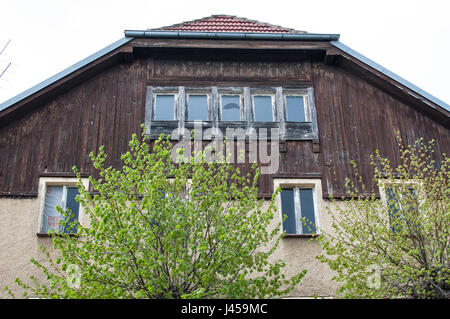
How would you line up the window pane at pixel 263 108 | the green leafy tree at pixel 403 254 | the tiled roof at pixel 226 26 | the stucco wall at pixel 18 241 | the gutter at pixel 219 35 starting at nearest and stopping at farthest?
the green leafy tree at pixel 403 254
the stucco wall at pixel 18 241
the window pane at pixel 263 108
the gutter at pixel 219 35
the tiled roof at pixel 226 26

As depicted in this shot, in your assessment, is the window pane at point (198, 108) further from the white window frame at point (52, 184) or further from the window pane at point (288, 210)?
the white window frame at point (52, 184)

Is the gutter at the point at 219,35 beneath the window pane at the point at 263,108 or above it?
above

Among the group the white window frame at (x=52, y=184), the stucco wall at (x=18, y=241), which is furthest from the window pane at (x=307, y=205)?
the stucco wall at (x=18, y=241)

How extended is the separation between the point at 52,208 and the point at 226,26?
714 cm

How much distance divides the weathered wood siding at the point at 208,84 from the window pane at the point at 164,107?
0.38 metres

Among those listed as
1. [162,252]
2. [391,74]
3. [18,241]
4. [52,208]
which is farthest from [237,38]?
[18,241]

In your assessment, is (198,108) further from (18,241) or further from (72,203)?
(18,241)

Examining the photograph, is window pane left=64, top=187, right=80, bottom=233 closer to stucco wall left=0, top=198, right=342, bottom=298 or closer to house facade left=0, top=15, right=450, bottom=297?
house facade left=0, top=15, right=450, bottom=297

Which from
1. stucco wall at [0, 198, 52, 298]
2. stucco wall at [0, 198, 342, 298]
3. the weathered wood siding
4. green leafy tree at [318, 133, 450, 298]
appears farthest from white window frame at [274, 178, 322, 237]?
stucco wall at [0, 198, 52, 298]

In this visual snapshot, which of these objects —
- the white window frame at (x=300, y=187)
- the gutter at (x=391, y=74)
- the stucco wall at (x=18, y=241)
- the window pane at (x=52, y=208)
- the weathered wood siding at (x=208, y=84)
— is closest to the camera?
the stucco wall at (x=18, y=241)

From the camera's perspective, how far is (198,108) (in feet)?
55.8

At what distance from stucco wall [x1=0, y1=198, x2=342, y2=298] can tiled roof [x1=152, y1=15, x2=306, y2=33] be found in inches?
232

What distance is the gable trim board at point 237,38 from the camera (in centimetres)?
1633

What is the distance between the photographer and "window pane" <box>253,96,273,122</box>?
16984mm
